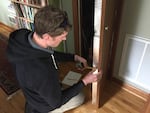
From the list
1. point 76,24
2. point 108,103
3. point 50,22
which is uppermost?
point 50,22

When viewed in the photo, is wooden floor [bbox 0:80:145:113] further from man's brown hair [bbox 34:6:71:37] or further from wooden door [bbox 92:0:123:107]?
man's brown hair [bbox 34:6:71:37]

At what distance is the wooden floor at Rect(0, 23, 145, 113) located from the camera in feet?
5.30

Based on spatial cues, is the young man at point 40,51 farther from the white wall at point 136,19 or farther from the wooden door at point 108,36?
the white wall at point 136,19

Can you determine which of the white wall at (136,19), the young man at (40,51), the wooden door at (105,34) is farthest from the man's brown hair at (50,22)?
the white wall at (136,19)

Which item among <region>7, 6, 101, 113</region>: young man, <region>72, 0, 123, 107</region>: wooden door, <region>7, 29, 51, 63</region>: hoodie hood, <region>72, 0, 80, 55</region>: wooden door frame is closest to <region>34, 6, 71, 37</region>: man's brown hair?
<region>7, 6, 101, 113</region>: young man

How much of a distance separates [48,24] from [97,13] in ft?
1.05

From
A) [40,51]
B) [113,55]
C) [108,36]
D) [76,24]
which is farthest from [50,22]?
[76,24]

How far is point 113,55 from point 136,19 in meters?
0.44

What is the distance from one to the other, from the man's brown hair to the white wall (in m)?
0.70

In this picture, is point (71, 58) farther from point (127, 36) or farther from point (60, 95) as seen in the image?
point (127, 36)

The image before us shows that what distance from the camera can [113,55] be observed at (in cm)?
168

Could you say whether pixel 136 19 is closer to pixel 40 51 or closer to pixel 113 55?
pixel 113 55

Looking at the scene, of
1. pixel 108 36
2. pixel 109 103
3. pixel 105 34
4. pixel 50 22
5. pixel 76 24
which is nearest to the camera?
pixel 50 22

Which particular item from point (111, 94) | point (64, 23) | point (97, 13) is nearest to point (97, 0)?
→ point (97, 13)
